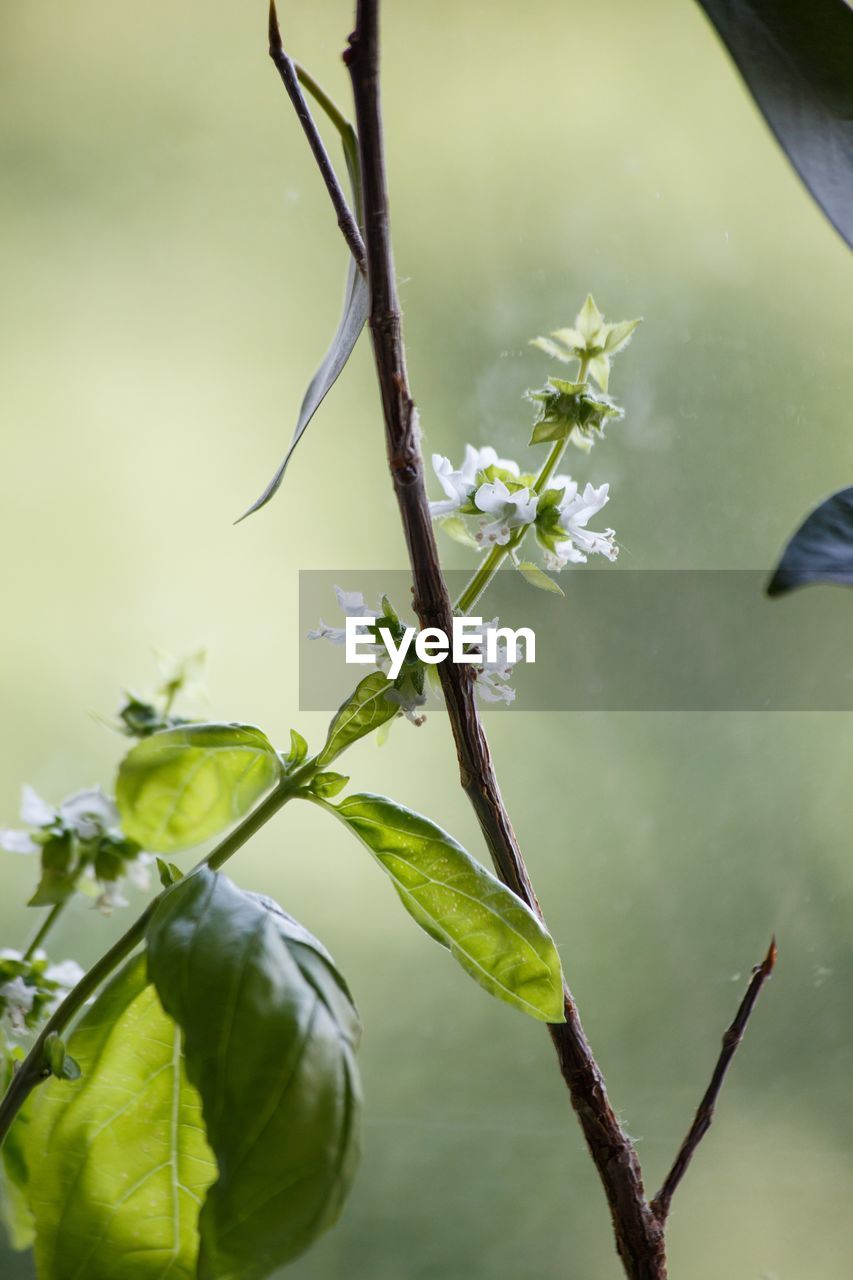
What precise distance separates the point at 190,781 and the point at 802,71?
0.95ft

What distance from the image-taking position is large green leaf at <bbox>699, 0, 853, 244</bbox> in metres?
0.30

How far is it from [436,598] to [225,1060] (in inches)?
5.7

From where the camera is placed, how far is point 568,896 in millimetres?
702

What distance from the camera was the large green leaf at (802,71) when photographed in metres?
0.30

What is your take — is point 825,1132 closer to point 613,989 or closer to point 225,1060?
point 613,989

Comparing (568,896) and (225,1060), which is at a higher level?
(225,1060)

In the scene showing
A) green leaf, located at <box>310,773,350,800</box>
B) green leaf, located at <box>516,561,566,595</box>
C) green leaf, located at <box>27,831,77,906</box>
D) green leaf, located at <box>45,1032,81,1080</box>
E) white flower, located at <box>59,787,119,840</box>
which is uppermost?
green leaf, located at <box>516,561,566,595</box>

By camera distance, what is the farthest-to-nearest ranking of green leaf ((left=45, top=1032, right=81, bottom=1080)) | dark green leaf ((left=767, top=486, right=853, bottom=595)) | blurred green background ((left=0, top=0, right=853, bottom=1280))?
blurred green background ((left=0, top=0, right=853, bottom=1280)) → green leaf ((left=45, top=1032, right=81, bottom=1080)) → dark green leaf ((left=767, top=486, right=853, bottom=595))

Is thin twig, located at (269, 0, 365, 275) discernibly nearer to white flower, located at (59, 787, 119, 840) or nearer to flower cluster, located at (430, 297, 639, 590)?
flower cluster, located at (430, 297, 639, 590)

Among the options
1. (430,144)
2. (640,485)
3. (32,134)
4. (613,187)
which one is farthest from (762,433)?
(32,134)

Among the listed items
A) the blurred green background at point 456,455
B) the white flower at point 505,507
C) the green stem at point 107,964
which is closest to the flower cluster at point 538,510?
the white flower at point 505,507

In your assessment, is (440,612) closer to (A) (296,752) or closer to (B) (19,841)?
(A) (296,752)

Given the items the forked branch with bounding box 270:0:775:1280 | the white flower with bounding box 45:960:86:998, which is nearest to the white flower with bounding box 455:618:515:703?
the forked branch with bounding box 270:0:775:1280

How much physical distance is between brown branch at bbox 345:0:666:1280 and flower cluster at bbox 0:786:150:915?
0.15 metres
